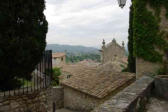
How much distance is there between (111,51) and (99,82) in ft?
68.3

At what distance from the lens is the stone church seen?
1187 inches

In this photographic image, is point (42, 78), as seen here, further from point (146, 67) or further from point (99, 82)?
point (99, 82)

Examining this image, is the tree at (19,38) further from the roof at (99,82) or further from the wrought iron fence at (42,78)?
the roof at (99,82)

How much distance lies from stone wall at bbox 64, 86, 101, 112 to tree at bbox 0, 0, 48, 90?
629 centimetres

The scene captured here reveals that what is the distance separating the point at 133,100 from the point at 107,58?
27.6 m

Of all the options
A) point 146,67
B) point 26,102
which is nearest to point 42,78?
point 26,102

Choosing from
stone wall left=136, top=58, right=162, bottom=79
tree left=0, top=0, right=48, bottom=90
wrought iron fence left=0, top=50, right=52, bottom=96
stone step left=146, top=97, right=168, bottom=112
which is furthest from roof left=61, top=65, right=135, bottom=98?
tree left=0, top=0, right=48, bottom=90

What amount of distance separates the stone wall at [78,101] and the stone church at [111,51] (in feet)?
57.7

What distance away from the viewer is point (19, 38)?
371 centimetres

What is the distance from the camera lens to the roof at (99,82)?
31.6 feet

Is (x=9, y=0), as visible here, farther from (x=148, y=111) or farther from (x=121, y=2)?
(x=148, y=111)

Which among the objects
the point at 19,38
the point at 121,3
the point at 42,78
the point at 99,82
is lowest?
the point at 99,82

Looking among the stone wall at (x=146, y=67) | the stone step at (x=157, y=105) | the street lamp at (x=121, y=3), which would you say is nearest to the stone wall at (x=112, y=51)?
the stone wall at (x=146, y=67)

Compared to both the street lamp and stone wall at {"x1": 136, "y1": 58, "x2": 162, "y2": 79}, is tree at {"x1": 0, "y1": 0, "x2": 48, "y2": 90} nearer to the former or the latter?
the street lamp
